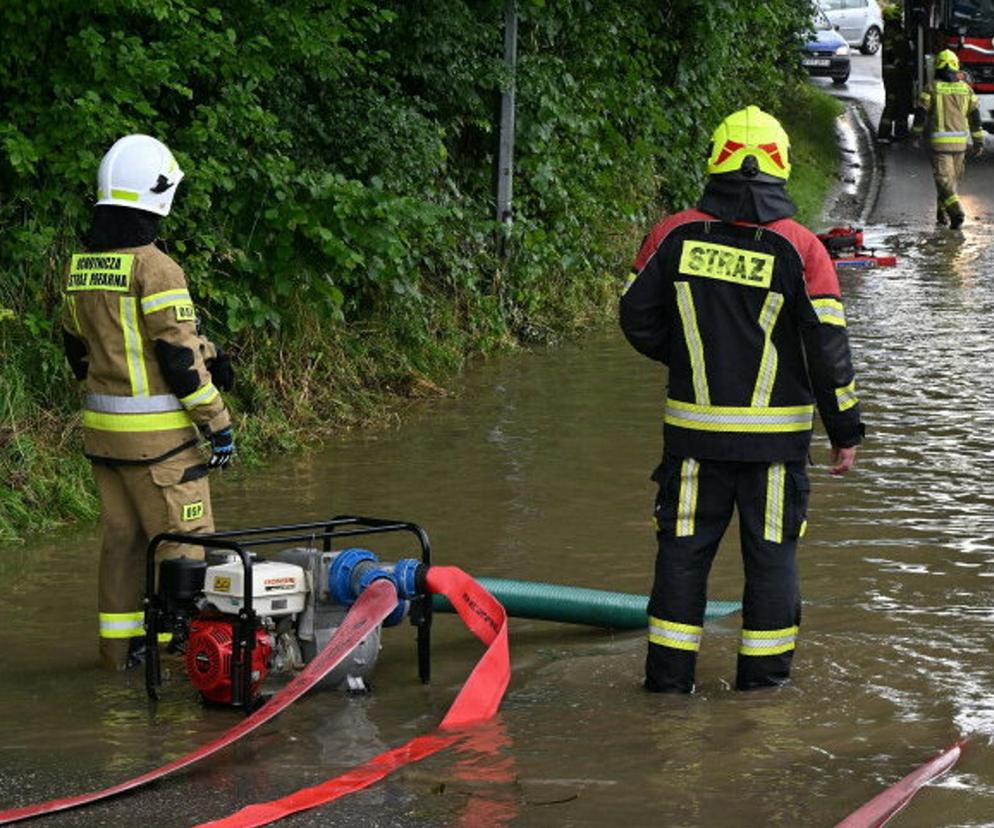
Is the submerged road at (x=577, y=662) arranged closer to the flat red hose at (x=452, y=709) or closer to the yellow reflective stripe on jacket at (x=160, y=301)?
the flat red hose at (x=452, y=709)

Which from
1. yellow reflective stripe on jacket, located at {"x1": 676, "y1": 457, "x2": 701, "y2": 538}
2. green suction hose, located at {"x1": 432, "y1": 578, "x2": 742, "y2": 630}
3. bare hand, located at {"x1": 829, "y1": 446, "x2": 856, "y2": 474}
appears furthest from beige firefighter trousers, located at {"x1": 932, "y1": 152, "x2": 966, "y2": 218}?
yellow reflective stripe on jacket, located at {"x1": 676, "y1": 457, "x2": 701, "y2": 538}

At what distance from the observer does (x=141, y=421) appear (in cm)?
721

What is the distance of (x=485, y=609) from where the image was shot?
7176 mm

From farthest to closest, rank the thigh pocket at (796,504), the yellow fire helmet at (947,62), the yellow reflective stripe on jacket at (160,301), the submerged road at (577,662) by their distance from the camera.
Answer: the yellow fire helmet at (947,62) < the yellow reflective stripe on jacket at (160,301) < the thigh pocket at (796,504) < the submerged road at (577,662)

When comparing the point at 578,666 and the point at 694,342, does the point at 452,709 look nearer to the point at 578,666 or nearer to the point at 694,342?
the point at 578,666

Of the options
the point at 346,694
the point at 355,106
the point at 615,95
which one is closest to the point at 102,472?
the point at 346,694

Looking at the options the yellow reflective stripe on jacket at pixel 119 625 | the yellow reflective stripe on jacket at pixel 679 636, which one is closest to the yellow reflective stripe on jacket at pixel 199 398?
the yellow reflective stripe on jacket at pixel 119 625

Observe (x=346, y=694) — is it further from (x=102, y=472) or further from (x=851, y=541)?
(x=851, y=541)

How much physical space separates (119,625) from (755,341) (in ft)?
8.31

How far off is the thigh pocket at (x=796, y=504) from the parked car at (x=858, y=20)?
3683 cm

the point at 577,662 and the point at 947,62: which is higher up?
the point at 947,62

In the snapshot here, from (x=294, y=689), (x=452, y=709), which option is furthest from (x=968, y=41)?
(x=294, y=689)

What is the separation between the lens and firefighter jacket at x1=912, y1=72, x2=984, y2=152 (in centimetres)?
2277

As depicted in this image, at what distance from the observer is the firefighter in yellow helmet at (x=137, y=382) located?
714 cm
